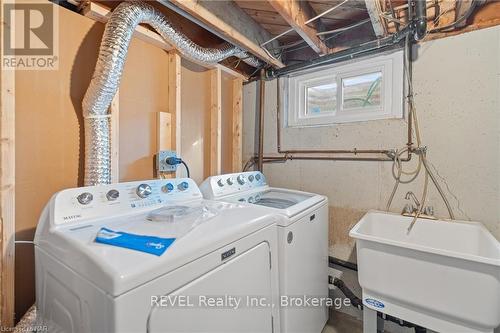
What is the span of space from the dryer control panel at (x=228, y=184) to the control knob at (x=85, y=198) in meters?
0.72

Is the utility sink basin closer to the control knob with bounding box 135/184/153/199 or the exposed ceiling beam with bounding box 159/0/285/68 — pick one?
the control knob with bounding box 135/184/153/199

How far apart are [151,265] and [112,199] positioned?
59cm

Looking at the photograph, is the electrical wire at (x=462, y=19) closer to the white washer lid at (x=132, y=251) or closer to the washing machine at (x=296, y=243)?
the washing machine at (x=296, y=243)

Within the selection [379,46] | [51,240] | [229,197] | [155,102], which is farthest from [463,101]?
[51,240]

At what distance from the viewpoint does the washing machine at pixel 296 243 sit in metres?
1.29

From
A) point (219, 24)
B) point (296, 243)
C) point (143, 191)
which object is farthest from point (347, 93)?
point (143, 191)

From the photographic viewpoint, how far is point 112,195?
116 centimetres

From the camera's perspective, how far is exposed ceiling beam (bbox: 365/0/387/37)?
1384 millimetres

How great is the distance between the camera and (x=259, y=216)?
1174 mm

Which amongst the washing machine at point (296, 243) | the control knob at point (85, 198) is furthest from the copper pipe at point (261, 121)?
the control knob at point (85, 198)

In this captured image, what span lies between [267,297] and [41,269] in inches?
38.3

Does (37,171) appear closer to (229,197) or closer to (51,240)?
(51,240)

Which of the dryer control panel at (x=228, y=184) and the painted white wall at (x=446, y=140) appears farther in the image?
the dryer control panel at (x=228, y=184)

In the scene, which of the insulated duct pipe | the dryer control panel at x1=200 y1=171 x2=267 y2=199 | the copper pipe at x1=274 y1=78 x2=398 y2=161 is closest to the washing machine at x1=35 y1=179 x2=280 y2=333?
the insulated duct pipe
